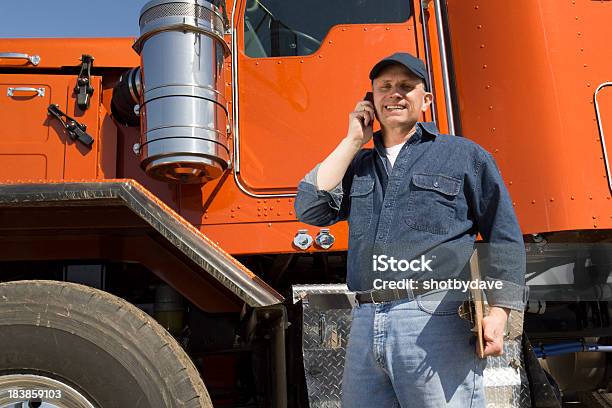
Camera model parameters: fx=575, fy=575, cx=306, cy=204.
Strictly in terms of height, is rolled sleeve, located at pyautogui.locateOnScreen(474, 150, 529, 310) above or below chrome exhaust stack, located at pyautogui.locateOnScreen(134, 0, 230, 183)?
below

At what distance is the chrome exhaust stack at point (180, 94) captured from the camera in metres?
2.70

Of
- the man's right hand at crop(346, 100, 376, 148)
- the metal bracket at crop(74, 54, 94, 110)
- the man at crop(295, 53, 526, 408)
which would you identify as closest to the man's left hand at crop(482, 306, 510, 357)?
the man at crop(295, 53, 526, 408)

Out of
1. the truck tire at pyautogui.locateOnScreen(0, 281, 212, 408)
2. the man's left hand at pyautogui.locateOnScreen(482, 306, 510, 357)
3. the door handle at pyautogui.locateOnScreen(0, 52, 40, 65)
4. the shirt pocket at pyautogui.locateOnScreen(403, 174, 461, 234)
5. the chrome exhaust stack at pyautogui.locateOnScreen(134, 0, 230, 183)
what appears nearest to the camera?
the man's left hand at pyautogui.locateOnScreen(482, 306, 510, 357)

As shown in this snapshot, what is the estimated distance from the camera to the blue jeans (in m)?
1.72

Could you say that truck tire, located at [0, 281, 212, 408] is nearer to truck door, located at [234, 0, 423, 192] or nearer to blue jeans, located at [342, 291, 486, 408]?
blue jeans, located at [342, 291, 486, 408]

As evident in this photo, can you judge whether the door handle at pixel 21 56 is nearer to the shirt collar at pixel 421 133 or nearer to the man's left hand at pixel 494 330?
the shirt collar at pixel 421 133

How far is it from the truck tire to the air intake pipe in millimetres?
791

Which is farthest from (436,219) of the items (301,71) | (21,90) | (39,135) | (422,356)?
(21,90)

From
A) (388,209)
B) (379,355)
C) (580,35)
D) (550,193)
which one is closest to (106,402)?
(379,355)

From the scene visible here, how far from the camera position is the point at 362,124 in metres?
1.99

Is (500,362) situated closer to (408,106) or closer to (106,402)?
(408,106)

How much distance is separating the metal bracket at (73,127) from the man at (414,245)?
149cm

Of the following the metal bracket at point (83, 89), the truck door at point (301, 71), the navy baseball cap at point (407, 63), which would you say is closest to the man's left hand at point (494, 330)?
the navy baseball cap at point (407, 63)

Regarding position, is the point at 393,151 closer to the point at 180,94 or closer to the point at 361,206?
Result: the point at 361,206
